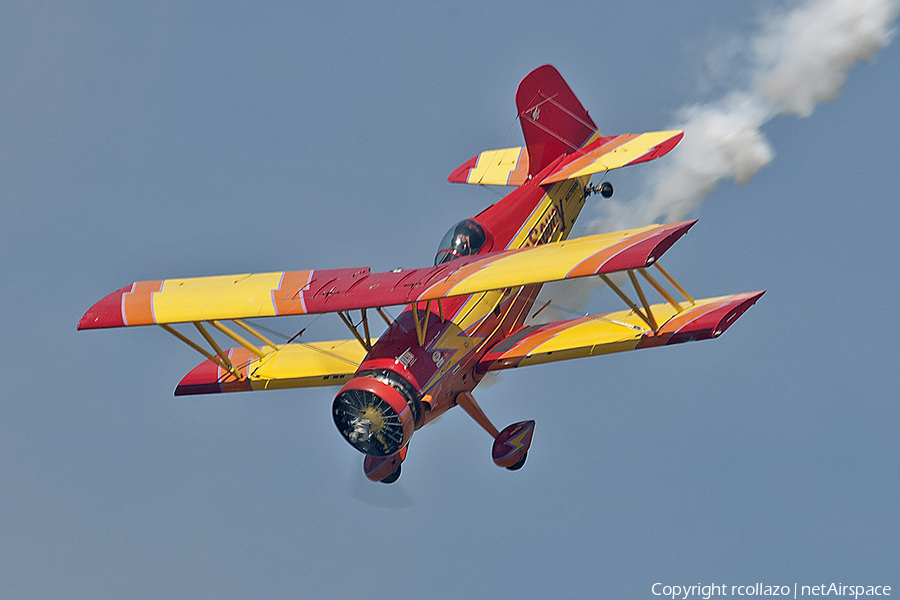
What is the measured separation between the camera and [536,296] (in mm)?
27500

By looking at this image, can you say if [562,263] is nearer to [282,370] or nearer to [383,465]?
[383,465]

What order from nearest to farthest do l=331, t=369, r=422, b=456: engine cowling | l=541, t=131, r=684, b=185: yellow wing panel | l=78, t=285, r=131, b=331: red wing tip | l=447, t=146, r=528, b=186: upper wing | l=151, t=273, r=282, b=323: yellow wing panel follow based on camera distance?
l=331, t=369, r=422, b=456: engine cowling, l=151, t=273, r=282, b=323: yellow wing panel, l=78, t=285, r=131, b=331: red wing tip, l=541, t=131, r=684, b=185: yellow wing panel, l=447, t=146, r=528, b=186: upper wing

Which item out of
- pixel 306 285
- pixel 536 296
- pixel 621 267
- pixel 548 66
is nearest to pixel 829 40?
pixel 548 66

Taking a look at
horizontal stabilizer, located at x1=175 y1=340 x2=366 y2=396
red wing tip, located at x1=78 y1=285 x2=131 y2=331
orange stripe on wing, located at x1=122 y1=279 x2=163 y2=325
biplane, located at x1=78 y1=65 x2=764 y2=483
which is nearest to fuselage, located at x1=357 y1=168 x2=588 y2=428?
biplane, located at x1=78 y1=65 x2=764 y2=483

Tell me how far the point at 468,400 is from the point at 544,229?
4933 mm

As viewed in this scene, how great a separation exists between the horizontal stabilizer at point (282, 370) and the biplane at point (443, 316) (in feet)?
0.09

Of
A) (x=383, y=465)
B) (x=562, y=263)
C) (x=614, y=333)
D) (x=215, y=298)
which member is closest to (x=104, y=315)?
(x=215, y=298)

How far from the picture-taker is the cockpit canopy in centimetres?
2584

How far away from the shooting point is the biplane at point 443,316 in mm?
22438

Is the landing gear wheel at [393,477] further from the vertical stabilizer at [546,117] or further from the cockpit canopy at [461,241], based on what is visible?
the vertical stabilizer at [546,117]

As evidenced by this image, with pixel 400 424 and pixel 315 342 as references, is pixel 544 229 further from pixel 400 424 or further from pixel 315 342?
pixel 400 424

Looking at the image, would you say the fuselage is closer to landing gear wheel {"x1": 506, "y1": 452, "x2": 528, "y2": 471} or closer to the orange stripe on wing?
landing gear wheel {"x1": 506, "y1": 452, "x2": 528, "y2": 471}

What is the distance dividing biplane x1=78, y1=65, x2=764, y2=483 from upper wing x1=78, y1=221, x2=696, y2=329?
0.08 feet

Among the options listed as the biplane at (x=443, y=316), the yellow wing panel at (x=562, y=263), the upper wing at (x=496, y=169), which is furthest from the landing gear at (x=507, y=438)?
the upper wing at (x=496, y=169)
